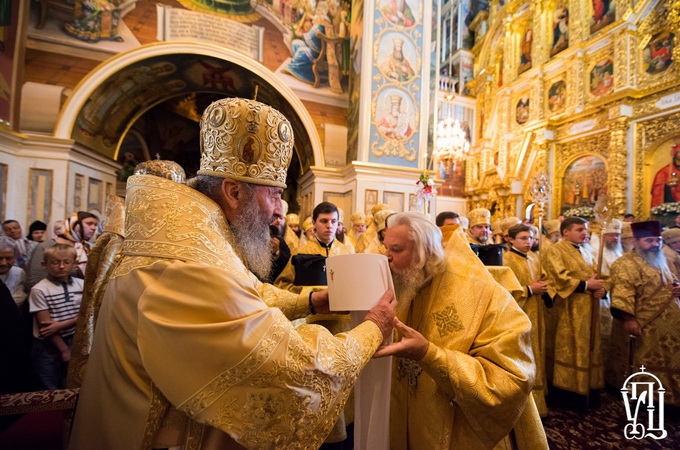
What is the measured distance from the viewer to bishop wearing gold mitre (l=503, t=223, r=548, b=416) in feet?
12.2

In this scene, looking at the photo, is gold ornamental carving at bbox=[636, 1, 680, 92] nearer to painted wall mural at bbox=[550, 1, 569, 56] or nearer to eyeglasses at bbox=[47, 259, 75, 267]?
painted wall mural at bbox=[550, 1, 569, 56]

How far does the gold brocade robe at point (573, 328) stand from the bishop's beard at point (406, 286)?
305 centimetres

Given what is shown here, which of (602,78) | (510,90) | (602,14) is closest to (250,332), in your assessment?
(602,78)

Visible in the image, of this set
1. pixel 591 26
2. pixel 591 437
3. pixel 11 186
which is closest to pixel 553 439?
pixel 591 437

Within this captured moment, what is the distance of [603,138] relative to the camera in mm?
12305

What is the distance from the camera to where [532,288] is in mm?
3867

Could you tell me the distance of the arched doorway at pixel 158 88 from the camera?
839cm

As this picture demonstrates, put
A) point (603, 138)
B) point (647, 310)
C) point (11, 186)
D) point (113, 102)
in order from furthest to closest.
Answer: point (603, 138)
point (113, 102)
point (11, 186)
point (647, 310)

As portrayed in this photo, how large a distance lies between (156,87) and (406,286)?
1183cm

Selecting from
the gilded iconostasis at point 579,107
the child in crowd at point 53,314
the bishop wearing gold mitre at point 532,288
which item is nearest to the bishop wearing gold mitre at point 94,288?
the child in crowd at point 53,314

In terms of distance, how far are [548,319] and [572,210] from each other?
35.3 ft

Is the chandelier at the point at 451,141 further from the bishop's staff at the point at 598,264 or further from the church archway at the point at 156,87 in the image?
the bishop's staff at the point at 598,264

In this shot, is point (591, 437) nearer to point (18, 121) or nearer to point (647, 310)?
point (647, 310)

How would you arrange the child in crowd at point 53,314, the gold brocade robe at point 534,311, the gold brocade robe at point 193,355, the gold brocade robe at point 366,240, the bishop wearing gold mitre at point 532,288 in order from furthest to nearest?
the gold brocade robe at point 366,240, the bishop wearing gold mitre at point 532,288, the gold brocade robe at point 534,311, the child in crowd at point 53,314, the gold brocade robe at point 193,355
